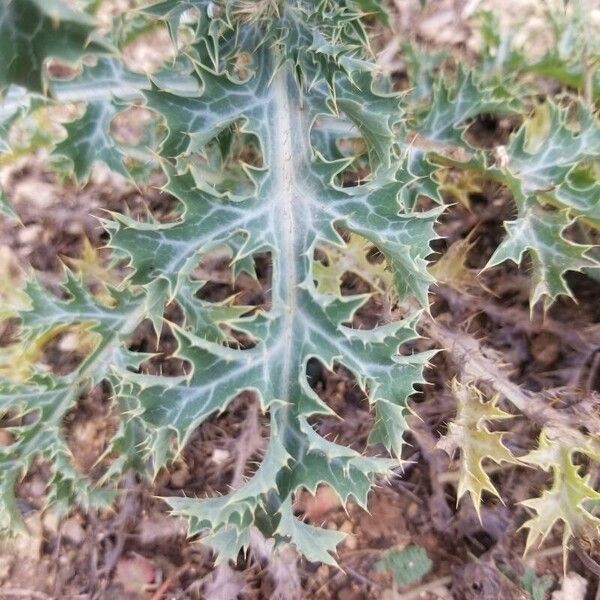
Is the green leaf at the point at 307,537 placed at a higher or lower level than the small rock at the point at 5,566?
higher

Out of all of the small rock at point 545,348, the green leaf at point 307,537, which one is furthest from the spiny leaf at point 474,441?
the small rock at point 545,348

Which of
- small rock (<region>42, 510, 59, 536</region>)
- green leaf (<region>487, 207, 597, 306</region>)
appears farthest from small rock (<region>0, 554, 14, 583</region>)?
green leaf (<region>487, 207, 597, 306</region>)

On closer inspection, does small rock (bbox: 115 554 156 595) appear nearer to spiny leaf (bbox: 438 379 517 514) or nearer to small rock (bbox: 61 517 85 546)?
small rock (bbox: 61 517 85 546)

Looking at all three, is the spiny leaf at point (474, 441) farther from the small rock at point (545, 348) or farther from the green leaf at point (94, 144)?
the green leaf at point (94, 144)

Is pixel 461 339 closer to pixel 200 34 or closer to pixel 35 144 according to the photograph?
pixel 200 34

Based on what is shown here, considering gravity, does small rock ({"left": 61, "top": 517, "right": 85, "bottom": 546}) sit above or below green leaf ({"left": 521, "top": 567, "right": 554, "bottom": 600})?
below

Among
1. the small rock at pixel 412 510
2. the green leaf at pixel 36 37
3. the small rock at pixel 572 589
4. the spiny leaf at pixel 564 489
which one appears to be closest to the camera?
the green leaf at pixel 36 37

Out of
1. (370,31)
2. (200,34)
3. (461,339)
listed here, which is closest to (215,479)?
(461,339)
